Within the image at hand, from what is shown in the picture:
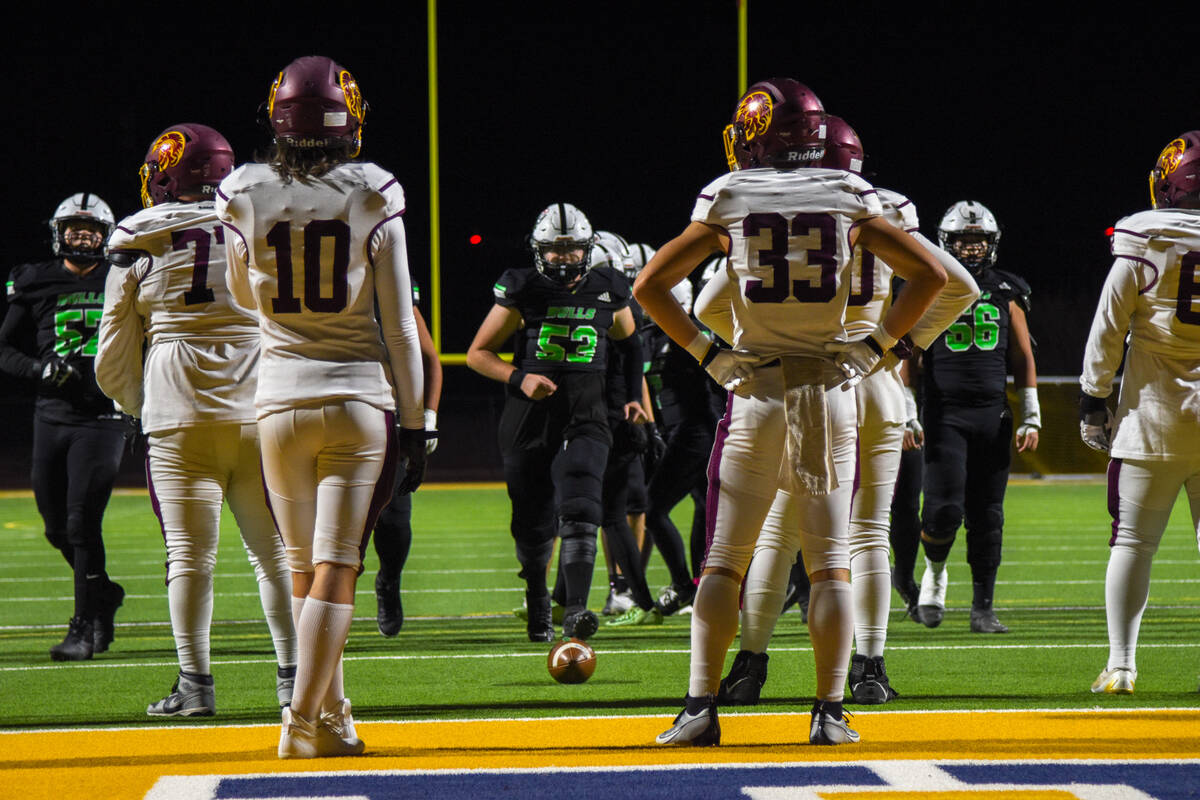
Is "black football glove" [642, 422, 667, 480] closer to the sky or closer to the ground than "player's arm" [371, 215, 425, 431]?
closer to the ground

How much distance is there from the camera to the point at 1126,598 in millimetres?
5297

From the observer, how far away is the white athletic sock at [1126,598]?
529 centimetres

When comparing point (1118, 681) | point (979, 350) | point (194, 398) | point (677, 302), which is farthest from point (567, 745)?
point (979, 350)

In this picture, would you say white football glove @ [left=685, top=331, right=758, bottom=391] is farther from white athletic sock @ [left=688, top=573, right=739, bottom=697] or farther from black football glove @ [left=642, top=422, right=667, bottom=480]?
black football glove @ [left=642, top=422, right=667, bottom=480]

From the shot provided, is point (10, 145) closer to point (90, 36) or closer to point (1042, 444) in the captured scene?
point (90, 36)

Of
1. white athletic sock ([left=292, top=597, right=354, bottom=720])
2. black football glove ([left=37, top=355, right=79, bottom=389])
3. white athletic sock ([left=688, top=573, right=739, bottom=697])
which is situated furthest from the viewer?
black football glove ([left=37, top=355, right=79, bottom=389])

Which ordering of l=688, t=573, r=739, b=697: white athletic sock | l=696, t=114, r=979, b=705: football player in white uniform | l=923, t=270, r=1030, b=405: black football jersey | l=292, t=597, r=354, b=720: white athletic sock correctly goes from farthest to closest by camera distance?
l=923, t=270, r=1030, b=405: black football jersey → l=696, t=114, r=979, b=705: football player in white uniform → l=688, t=573, r=739, b=697: white athletic sock → l=292, t=597, r=354, b=720: white athletic sock

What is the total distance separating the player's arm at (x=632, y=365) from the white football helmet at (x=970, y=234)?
142 centimetres

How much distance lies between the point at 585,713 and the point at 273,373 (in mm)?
1570

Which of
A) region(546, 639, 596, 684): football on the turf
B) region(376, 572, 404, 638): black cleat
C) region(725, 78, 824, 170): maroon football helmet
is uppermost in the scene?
region(725, 78, 824, 170): maroon football helmet

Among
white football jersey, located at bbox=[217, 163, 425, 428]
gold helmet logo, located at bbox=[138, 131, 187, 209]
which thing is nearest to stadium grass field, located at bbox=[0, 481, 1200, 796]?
white football jersey, located at bbox=[217, 163, 425, 428]

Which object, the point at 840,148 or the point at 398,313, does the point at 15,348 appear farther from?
the point at 840,148

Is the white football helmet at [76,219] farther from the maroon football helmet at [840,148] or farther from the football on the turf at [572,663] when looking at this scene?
the maroon football helmet at [840,148]

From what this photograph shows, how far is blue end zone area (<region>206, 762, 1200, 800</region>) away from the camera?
379cm
